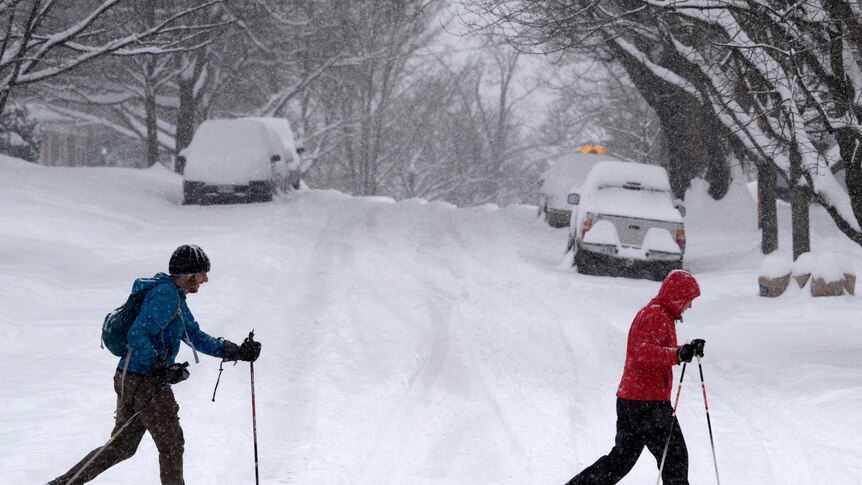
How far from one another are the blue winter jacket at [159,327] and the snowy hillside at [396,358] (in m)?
1.55

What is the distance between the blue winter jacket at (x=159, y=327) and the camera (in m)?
4.73

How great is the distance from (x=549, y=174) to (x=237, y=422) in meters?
20.0

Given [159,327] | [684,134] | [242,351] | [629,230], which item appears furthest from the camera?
[684,134]

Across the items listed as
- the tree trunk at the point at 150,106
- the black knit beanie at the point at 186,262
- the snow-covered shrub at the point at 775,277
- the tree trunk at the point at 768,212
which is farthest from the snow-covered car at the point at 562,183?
the black knit beanie at the point at 186,262

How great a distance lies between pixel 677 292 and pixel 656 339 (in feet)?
0.95

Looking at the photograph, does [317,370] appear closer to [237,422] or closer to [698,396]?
[237,422]

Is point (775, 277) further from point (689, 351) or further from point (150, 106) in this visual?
point (150, 106)

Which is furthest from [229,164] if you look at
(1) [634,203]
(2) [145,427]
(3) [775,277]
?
(2) [145,427]

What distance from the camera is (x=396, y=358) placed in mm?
9977

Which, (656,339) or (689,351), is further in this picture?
(656,339)

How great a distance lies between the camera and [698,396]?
884 centimetres

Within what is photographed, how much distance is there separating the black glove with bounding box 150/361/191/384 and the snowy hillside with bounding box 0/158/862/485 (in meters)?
1.60

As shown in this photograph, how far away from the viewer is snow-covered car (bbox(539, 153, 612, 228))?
24.9 meters

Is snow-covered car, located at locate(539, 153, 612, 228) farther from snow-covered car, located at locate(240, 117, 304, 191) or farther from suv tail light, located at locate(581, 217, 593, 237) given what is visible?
suv tail light, located at locate(581, 217, 593, 237)
